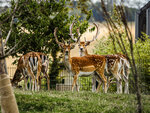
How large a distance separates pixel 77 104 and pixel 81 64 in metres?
3.53

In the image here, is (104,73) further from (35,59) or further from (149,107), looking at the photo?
(149,107)

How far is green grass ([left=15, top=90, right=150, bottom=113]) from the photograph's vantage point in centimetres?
988

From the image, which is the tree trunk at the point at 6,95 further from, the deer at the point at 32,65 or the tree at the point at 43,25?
the tree at the point at 43,25

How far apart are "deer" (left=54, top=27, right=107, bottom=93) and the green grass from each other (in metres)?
2.07

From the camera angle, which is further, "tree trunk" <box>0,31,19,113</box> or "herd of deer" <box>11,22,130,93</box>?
"herd of deer" <box>11,22,130,93</box>

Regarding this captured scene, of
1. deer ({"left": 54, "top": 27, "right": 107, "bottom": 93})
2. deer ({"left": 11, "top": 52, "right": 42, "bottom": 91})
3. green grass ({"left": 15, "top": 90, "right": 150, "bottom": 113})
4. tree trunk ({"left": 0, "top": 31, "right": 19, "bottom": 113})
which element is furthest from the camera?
deer ({"left": 11, "top": 52, "right": 42, "bottom": 91})

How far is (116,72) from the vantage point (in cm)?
1477

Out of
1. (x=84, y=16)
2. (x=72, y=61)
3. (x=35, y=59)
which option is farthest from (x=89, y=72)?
(x=84, y=16)

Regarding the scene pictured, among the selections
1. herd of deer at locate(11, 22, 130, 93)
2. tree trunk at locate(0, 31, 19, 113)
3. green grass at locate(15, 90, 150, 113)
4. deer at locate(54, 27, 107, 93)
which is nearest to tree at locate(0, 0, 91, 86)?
herd of deer at locate(11, 22, 130, 93)

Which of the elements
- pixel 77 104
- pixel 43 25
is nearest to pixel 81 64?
pixel 77 104

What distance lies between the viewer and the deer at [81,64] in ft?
44.8

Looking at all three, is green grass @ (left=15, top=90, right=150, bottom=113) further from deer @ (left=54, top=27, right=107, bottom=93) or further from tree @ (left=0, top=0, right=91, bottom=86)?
tree @ (left=0, top=0, right=91, bottom=86)

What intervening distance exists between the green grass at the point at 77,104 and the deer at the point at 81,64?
2.07 metres

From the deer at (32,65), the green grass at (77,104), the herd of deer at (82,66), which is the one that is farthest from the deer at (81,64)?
the green grass at (77,104)
